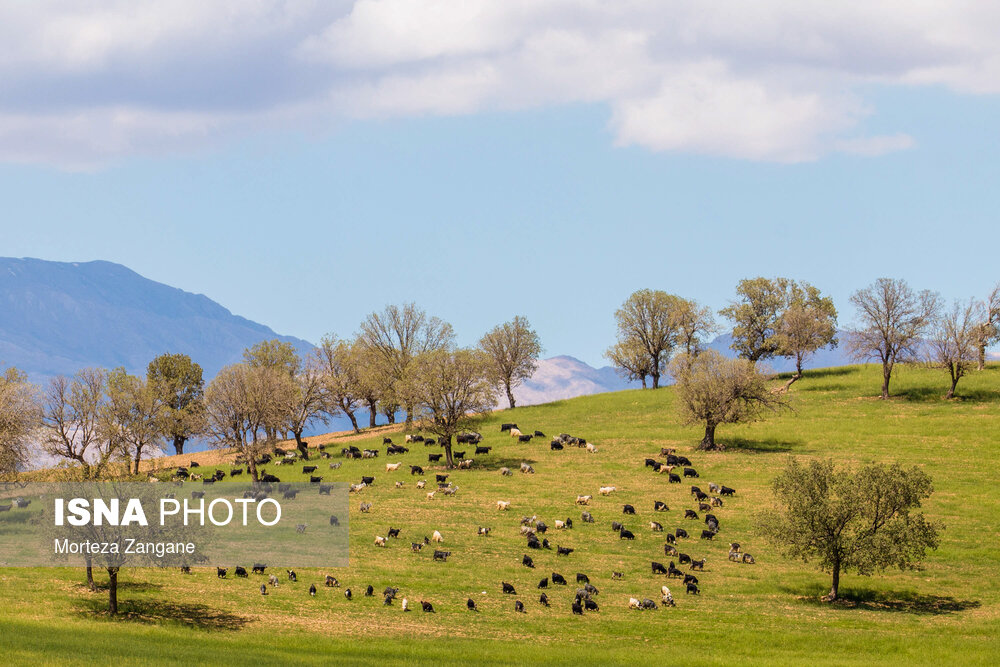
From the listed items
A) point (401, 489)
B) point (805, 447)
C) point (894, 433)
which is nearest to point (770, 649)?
point (401, 489)

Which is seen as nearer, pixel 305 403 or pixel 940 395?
pixel 940 395

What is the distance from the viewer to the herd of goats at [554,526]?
150 ft

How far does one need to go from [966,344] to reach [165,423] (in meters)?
90.7

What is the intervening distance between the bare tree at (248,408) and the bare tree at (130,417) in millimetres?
6852

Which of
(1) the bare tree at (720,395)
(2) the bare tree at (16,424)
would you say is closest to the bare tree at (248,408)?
(2) the bare tree at (16,424)

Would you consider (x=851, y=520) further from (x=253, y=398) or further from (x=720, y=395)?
(x=253, y=398)

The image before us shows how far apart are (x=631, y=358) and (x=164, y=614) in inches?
4181

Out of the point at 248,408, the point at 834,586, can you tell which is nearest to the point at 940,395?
the point at 834,586

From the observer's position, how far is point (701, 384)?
88.1 metres

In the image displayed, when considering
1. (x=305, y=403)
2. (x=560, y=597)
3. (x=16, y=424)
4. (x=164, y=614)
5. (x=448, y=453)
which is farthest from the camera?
(x=305, y=403)

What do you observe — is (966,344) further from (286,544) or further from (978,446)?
(286,544)

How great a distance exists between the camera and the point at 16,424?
72.5 metres

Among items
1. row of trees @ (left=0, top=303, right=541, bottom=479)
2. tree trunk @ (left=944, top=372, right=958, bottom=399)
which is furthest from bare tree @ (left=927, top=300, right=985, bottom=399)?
row of trees @ (left=0, top=303, right=541, bottom=479)

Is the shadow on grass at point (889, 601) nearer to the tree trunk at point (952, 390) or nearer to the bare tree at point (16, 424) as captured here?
the bare tree at point (16, 424)
